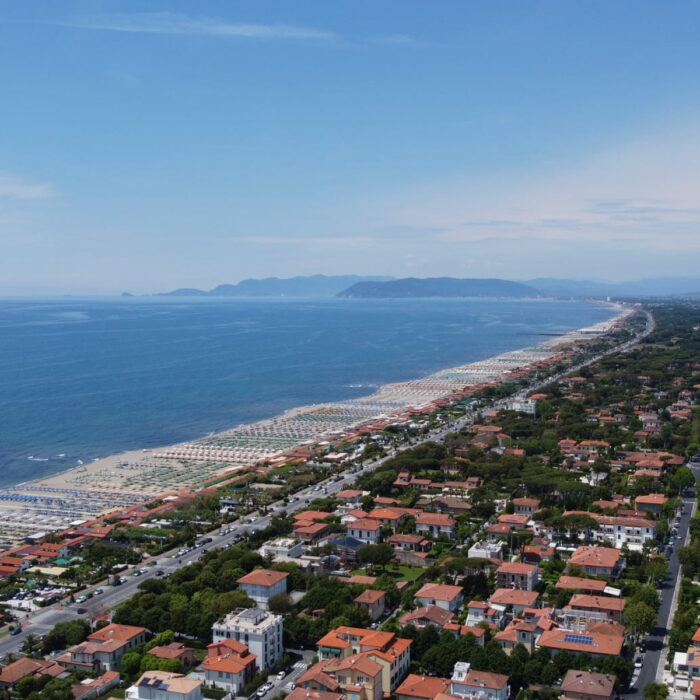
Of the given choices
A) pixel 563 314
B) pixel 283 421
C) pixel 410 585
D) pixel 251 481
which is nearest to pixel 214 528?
pixel 251 481

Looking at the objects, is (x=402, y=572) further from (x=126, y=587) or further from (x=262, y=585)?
(x=126, y=587)

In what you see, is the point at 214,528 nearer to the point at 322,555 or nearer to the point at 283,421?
the point at 322,555

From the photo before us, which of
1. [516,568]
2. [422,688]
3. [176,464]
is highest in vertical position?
[516,568]

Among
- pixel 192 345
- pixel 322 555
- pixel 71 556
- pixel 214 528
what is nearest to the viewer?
pixel 322 555

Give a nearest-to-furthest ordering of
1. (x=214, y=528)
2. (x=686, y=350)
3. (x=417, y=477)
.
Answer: (x=214, y=528), (x=417, y=477), (x=686, y=350)

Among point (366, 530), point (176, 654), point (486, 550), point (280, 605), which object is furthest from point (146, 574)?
point (486, 550)

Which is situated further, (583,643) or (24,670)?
(583,643)

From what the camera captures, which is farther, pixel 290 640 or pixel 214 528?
pixel 214 528
